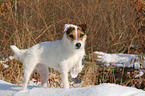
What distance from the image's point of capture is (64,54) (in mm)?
2881

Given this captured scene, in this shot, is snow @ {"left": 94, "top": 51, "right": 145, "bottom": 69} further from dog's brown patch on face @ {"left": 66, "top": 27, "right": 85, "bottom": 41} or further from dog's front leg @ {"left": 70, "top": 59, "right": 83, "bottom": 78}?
dog's brown patch on face @ {"left": 66, "top": 27, "right": 85, "bottom": 41}

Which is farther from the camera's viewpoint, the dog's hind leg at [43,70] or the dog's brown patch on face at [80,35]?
the dog's hind leg at [43,70]

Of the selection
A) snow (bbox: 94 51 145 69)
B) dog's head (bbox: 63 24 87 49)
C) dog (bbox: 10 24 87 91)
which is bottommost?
snow (bbox: 94 51 145 69)

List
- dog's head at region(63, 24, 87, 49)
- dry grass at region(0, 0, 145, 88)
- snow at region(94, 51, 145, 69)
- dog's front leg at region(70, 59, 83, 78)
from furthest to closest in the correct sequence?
dry grass at region(0, 0, 145, 88)
snow at region(94, 51, 145, 69)
dog's front leg at region(70, 59, 83, 78)
dog's head at region(63, 24, 87, 49)

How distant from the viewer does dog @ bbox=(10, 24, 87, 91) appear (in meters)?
2.76

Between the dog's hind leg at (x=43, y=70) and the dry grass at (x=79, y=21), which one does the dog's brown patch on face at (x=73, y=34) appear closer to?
the dog's hind leg at (x=43, y=70)

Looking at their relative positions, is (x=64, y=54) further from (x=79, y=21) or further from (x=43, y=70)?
(x=79, y=21)

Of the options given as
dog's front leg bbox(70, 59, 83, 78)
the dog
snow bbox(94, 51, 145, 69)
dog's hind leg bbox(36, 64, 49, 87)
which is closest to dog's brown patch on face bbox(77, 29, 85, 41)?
the dog

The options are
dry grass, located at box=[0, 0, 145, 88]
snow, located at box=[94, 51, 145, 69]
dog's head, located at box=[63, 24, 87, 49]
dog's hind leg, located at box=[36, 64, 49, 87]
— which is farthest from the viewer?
dry grass, located at box=[0, 0, 145, 88]

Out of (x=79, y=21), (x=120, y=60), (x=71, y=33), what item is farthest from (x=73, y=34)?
(x=79, y=21)

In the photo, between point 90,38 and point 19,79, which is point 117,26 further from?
point 19,79

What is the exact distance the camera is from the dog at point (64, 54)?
276cm

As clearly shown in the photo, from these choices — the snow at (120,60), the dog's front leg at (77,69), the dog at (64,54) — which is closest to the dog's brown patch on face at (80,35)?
the dog at (64,54)

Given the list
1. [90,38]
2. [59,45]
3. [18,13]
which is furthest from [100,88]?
[18,13]
